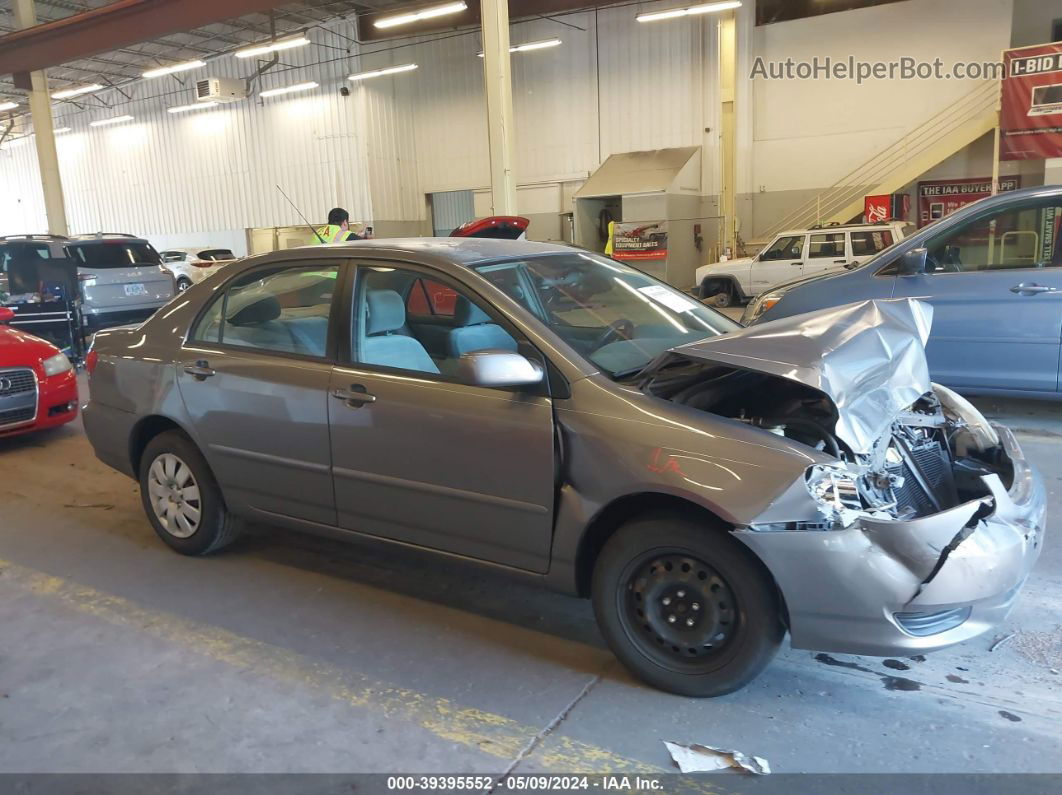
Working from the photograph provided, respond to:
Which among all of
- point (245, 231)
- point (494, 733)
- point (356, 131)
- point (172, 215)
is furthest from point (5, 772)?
point (172, 215)

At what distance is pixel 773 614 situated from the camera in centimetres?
259

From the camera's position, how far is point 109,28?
16203mm

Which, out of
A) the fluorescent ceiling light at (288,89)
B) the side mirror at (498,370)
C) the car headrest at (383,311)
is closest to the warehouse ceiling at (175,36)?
the fluorescent ceiling light at (288,89)

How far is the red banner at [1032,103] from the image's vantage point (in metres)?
15.2

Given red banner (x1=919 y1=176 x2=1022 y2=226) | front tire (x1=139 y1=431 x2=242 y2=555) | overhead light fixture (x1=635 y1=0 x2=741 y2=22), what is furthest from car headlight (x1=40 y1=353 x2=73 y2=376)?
red banner (x1=919 y1=176 x2=1022 y2=226)

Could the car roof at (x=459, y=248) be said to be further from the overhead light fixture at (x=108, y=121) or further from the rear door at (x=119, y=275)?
the overhead light fixture at (x=108, y=121)

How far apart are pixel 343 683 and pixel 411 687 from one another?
0.87 feet

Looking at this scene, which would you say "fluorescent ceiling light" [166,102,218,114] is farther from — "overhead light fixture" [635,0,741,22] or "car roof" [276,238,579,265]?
"car roof" [276,238,579,265]

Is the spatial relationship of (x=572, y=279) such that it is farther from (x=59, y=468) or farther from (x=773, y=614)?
(x=59, y=468)

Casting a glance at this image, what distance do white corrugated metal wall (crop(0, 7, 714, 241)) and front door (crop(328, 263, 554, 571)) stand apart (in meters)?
18.9

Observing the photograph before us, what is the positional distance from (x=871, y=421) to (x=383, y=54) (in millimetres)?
25140

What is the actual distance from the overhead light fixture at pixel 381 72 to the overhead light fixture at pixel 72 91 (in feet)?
24.7

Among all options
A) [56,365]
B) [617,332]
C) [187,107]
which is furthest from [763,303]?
[187,107]

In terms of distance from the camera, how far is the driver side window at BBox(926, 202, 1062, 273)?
18.7ft
